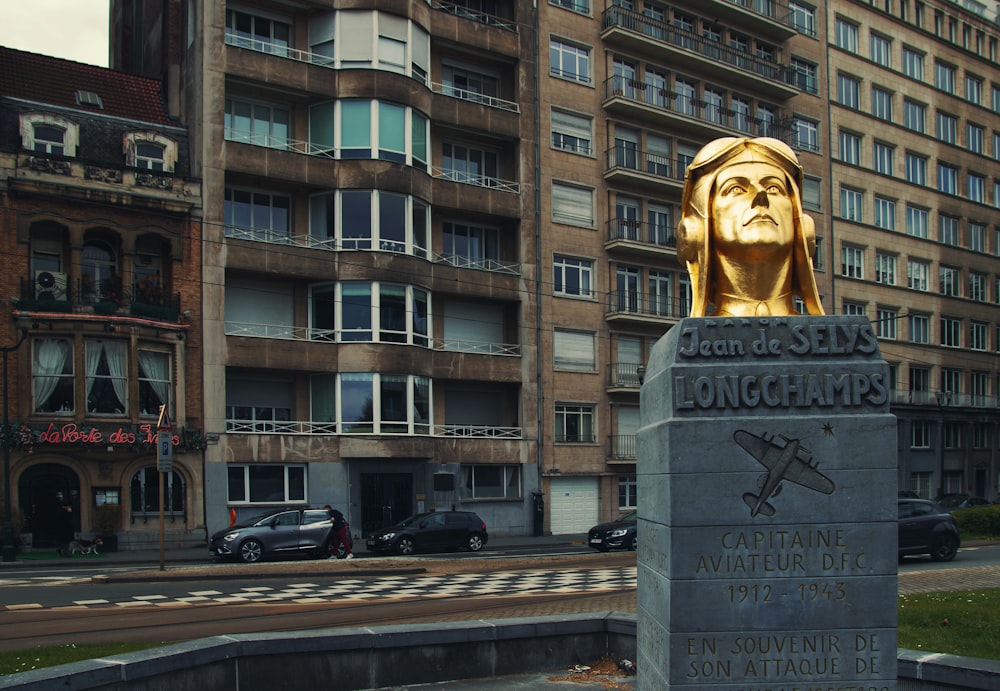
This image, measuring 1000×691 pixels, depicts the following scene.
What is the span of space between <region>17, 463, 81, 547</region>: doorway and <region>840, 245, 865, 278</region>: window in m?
41.4

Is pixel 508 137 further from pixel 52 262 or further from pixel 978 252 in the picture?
pixel 978 252

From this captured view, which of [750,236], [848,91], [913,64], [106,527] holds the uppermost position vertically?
[913,64]

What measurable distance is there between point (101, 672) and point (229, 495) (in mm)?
27833

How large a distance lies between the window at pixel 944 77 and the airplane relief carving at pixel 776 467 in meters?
65.0

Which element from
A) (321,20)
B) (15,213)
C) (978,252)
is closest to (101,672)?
(15,213)

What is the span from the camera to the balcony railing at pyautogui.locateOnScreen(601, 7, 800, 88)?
155ft

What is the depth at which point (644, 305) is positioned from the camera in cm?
4731

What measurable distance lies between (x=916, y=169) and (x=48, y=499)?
5248cm

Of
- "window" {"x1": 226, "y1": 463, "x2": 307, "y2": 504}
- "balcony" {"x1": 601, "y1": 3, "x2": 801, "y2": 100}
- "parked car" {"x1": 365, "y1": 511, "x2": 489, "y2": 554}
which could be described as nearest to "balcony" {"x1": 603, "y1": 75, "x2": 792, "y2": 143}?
"balcony" {"x1": 601, "y1": 3, "x2": 801, "y2": 100}

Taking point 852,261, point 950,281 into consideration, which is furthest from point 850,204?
point 950,281

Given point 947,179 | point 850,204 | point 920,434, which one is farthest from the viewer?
point 947,179

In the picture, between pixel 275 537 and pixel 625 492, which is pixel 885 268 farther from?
pixel 275 537

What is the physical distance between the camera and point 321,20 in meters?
38.7

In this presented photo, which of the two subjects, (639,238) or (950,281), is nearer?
(639,238)
